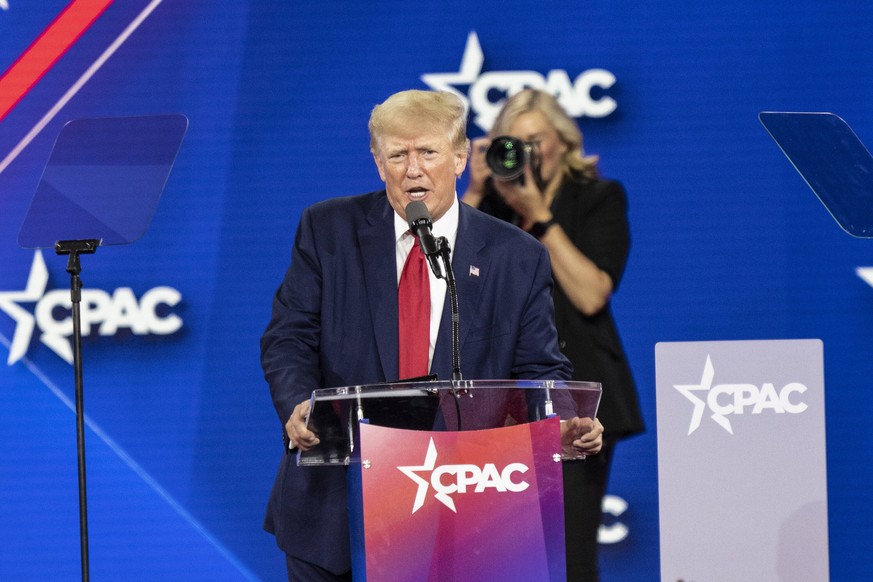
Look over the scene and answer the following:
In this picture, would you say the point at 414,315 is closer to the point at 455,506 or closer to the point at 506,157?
the point at 455,506

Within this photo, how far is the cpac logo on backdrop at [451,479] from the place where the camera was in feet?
6.37

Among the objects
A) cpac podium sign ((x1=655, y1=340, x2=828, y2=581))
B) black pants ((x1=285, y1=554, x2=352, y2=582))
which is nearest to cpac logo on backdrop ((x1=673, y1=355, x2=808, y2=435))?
cpac podium sign ((x1=655, y1=340, x2=828, y2=581))

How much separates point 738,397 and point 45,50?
2.62m

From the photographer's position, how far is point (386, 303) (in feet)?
8.42

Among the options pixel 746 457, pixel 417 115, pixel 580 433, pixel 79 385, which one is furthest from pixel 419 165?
pixel 746 457

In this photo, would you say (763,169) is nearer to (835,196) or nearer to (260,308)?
(835,196)

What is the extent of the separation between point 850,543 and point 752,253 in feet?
3.46

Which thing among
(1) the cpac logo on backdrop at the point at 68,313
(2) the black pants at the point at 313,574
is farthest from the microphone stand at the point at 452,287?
(1) the cpac logo on backdrop at the point at 68,313

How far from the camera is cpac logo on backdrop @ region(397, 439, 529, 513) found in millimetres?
1940

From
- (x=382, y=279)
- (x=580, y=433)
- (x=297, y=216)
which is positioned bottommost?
(x=580, y=433)

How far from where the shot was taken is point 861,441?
12.7ft

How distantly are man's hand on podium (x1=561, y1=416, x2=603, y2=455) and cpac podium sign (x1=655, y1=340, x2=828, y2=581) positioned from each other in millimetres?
1728

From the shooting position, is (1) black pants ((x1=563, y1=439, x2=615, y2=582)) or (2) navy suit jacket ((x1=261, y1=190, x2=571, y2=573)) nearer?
(2) navy suit jacket ((x1=261, y1=190, x2=571, y2=573))

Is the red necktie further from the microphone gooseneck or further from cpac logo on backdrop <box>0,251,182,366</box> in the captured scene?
cpac logo on backdrop <box>0,251,182,366</box>
